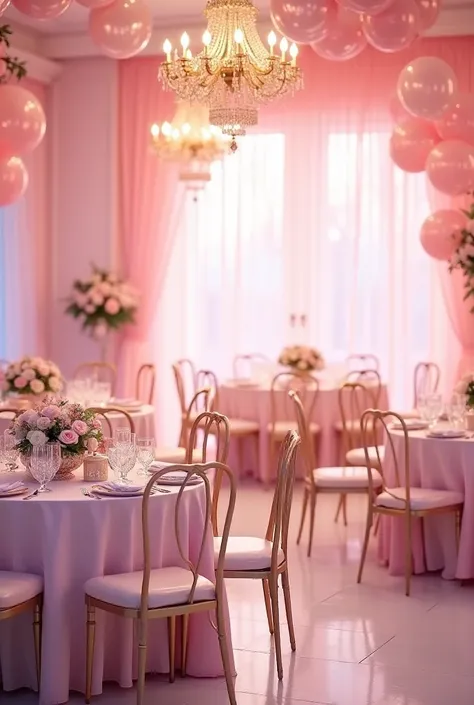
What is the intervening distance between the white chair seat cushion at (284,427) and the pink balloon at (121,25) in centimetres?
330

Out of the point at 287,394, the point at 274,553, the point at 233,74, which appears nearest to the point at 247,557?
the point at 274,553

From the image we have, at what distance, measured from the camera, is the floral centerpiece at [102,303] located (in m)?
9.93

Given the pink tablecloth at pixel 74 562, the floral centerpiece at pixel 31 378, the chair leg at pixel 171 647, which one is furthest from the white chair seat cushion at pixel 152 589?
the floral centerpiece at pixel 31 378

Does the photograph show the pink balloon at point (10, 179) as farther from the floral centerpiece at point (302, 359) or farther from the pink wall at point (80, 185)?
the pink wall at point (80, 185)

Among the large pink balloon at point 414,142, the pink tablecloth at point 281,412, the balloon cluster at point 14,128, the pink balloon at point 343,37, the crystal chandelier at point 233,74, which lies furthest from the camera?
the pink tablecloth at point 281,412

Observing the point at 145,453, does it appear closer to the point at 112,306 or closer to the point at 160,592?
the point at 160,592

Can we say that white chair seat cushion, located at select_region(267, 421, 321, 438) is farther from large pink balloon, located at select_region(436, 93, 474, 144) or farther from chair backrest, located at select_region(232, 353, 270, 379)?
large pink balloon, located at select_region(436, 93, 474, 144)

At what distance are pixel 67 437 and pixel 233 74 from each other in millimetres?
2266

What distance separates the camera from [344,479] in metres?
6.71

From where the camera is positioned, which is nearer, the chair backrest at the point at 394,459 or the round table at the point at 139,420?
the chair backrest at the point at 394,459

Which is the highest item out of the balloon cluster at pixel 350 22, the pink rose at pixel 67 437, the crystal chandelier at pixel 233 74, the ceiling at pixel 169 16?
the ceiling at pixel 169 16

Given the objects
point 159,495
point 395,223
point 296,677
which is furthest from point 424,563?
point 395,223

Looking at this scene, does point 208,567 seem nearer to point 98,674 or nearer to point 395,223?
point 98,674

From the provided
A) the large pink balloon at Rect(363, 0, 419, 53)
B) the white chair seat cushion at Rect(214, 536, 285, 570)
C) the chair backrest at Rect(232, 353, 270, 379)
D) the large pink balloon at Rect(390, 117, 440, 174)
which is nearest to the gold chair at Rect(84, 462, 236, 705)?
the white chair seat cushion at Rect(214, 536, 285, 570)
